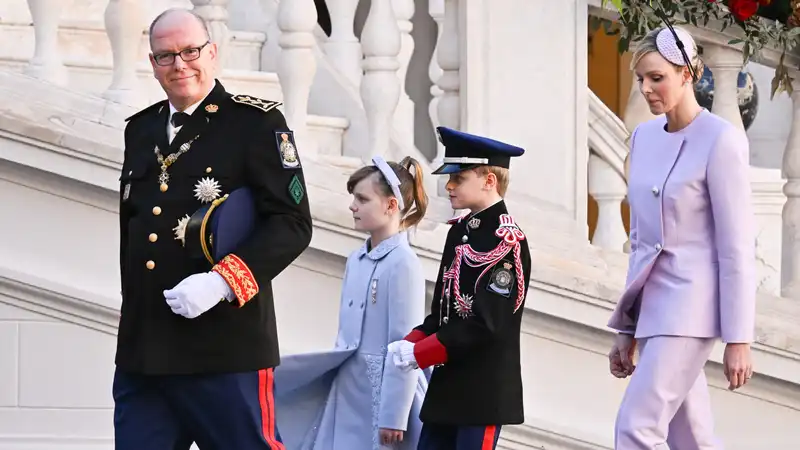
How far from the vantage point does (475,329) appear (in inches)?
182

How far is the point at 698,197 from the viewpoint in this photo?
176 inches

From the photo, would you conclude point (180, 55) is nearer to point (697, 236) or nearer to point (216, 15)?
point (697, 236)

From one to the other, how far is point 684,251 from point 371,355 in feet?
3.40

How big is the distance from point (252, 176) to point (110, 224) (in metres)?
1.68

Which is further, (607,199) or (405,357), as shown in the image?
(607,199)

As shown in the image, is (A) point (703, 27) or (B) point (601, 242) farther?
(B) point (601, 242)

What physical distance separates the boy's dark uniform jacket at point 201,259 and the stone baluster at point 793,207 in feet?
7.45

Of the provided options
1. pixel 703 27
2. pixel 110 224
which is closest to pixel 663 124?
pixel 703 27

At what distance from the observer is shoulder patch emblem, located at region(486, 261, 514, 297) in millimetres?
4637

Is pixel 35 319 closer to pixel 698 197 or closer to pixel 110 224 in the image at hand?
pixel 110 224

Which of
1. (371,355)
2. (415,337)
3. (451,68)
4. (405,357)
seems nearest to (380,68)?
(451,68)

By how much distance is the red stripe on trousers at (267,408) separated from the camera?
4.16 metres

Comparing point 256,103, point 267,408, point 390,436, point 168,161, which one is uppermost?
point 256,103

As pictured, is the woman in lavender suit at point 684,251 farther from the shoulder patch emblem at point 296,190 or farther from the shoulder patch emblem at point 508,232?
the shoulder patch emblem at point 296,190
